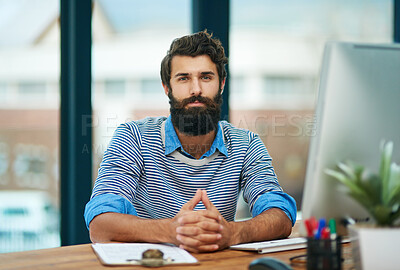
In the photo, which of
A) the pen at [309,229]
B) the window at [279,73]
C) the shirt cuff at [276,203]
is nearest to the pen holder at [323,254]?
the pen at [309,229]

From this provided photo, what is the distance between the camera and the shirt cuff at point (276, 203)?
1483 millimetres

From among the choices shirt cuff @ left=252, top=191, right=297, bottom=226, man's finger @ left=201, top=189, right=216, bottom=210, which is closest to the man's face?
shirt cuff @ left=252, top=191, right=297, bottom=226

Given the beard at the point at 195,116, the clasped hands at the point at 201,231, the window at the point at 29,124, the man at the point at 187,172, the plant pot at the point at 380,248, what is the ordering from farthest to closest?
the window at the point at 29,124, the beard at the point at 195,116, the man at the point at 187,172, the clasped hands at the point at 201,231, the plant pot at the point at 380,248

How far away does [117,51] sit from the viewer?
8.02ft

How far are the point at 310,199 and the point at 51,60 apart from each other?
1.80 m

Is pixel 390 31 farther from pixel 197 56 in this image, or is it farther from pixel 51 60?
pixel 51 60

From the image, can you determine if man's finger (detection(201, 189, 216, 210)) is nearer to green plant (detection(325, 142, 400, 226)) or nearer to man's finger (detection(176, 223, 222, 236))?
man's finger (detection(176, 223, 222, 236))

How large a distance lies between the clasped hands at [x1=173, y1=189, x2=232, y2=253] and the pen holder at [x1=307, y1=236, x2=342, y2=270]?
37 centimetres

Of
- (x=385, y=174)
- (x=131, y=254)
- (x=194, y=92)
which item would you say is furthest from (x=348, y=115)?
(x=194, y=92)

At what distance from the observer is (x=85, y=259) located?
42.9 inches

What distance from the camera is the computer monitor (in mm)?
894

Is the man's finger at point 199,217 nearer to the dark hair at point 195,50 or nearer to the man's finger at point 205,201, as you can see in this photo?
the man's finger at point 205,201

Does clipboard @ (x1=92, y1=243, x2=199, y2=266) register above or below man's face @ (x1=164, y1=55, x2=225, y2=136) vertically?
below

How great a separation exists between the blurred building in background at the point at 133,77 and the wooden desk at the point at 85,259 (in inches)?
43.1
